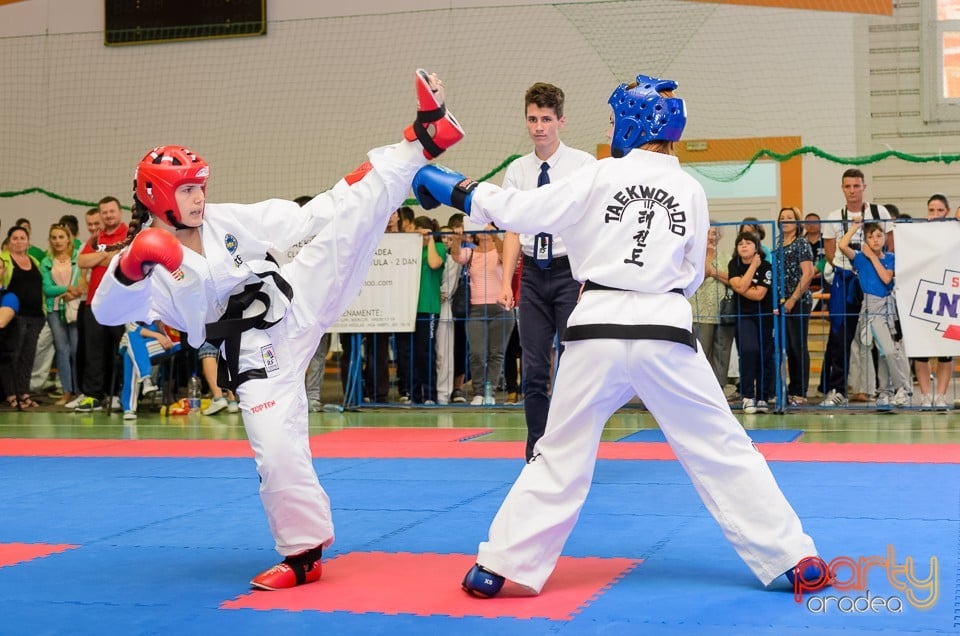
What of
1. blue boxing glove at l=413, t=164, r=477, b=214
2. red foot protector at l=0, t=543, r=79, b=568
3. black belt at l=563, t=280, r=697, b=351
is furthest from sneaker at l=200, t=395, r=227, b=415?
black belt at l=563, t=280, r=697, b=351

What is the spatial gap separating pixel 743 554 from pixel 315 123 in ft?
44.0

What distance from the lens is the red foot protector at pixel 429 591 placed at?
3354 millimetres

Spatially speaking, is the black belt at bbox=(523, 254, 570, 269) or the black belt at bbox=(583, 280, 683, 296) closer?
the black belt at bbox=(583, 280, 683, 296)

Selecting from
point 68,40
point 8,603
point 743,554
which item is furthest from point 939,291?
point 68,40

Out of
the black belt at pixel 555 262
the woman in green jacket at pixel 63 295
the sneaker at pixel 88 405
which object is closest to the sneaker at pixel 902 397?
the black belt at pixel 555 262

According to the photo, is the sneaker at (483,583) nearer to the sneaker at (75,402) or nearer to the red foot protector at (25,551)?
the red foot protector at (25,551)

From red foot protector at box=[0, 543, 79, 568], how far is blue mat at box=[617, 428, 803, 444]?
14.3 feet

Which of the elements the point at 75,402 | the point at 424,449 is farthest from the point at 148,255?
the point at 75,402

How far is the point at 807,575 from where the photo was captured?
3.41m

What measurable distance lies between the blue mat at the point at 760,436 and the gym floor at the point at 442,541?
30mm

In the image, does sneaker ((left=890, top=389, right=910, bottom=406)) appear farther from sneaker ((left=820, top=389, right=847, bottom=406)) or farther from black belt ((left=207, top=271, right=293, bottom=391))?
Answer: black belt ((left=207, top=271, right=293, bottom=391))

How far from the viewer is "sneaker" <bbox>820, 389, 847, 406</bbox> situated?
381 inches

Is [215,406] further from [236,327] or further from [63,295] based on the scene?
[236,327]

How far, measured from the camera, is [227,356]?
12.5 feet
